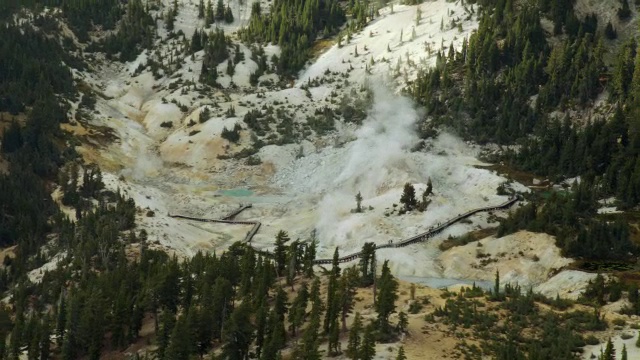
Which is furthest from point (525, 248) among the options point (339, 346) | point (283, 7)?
point (283, 7)

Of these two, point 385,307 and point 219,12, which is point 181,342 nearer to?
point 385,307

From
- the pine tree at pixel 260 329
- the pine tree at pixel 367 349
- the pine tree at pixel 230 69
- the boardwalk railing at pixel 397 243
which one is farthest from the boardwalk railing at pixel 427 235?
the pine tree at pixel 230 69

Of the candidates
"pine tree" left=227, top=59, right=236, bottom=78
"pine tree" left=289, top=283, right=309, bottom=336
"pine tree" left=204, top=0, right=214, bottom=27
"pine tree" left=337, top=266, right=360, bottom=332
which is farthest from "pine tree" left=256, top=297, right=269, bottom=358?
"pine tree" left=204, top=0, right=214, bottom=27

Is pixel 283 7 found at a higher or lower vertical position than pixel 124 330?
higher

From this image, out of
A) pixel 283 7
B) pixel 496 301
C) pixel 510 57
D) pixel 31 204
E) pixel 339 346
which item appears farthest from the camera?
pixel 283 7

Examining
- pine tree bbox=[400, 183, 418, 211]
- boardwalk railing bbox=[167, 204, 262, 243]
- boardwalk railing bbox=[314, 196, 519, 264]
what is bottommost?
boardwalk railing bbox=[167, 204, 262, 243]

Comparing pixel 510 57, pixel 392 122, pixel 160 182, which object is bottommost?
pixel 160 182

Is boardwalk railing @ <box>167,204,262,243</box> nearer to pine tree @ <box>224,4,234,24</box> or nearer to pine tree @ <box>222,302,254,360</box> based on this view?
pine tree @ <box>222,302,254,360</box>

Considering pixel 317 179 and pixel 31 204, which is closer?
pixel 31 204

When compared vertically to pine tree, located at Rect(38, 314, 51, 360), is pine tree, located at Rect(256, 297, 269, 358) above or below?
above

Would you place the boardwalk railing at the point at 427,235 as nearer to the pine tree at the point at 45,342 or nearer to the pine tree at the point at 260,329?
the pine tree at the point at 260,329

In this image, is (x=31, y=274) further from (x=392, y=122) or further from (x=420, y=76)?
(x=420, y=76)
